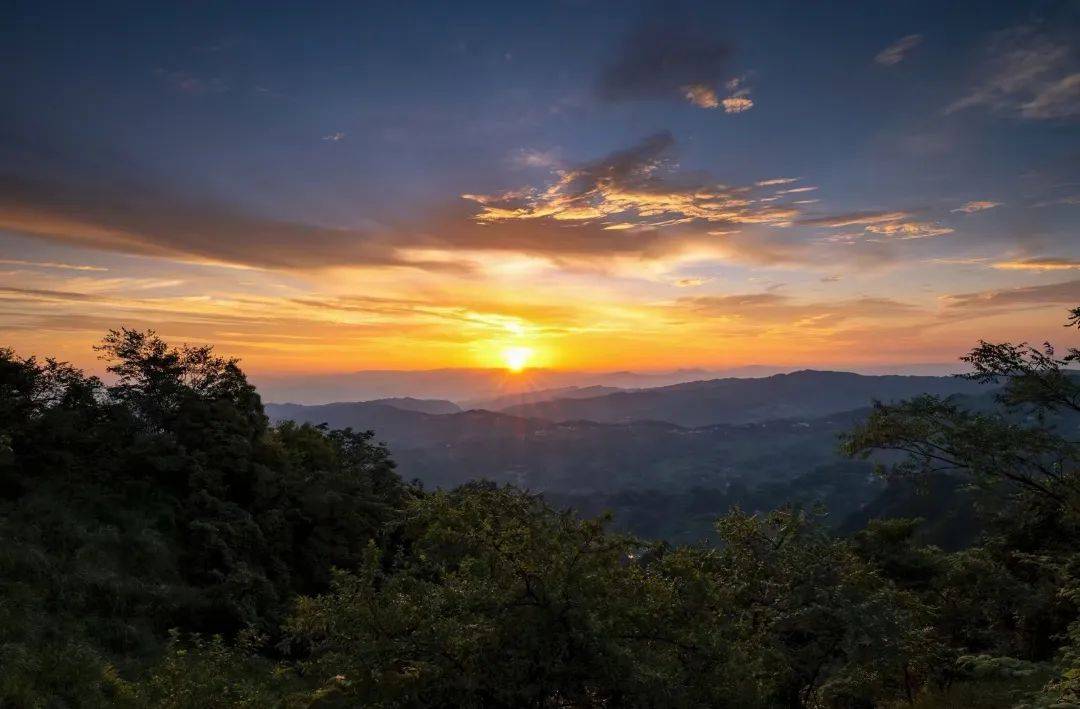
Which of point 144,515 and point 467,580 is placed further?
point 144,515

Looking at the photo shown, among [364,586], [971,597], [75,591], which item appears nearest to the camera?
[364,586]

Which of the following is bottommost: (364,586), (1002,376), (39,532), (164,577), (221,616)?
(221,616)

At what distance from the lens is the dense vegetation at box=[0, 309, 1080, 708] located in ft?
29.0

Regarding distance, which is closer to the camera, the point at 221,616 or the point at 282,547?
the point at 221,616

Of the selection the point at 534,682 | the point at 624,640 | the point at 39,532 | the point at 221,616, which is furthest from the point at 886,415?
the point at 39,532

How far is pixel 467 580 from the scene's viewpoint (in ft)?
31.1

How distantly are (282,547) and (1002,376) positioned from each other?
3168cm

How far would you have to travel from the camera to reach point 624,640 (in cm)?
937

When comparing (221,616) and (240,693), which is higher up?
(240,693)

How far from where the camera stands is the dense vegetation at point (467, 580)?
8852mm

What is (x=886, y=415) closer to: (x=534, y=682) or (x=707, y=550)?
(x=707, y=550)

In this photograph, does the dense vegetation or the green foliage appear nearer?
the dense vegetation

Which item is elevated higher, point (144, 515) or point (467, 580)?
point (467, 580)

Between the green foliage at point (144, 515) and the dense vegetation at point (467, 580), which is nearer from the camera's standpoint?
the dense vegetation at point (467, 580)
